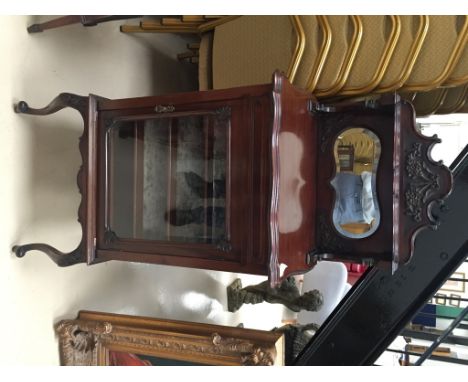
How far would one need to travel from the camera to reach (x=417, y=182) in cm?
99

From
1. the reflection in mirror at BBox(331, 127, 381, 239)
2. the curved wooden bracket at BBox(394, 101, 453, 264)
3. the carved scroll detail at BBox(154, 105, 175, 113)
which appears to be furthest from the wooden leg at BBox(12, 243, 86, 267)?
the curved wooden bracket at BBox(394, 101, 453, 264)

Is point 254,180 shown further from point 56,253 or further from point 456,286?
point 456,286

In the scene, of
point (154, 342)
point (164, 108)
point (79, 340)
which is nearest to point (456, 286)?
point (154, 342)

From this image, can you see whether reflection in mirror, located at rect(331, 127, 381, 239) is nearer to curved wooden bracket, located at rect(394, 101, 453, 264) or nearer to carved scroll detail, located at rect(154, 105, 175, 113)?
curved wooden bracket, located at rect(394, 101, 453, 264)

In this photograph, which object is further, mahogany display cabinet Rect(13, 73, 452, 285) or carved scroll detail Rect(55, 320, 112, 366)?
carved scroll detail Rect(55, 320, 112, 366)

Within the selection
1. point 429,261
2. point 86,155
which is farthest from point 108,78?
point 429,261

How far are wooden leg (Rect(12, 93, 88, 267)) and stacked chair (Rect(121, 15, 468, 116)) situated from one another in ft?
1.57

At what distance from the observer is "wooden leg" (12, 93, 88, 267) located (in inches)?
46.3

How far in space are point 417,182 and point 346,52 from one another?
0.47 metres

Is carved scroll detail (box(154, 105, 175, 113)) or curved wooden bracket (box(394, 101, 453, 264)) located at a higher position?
carved scroll detail (box(154, 105, 175, 113))

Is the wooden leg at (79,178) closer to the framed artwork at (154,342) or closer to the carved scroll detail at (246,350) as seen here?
the framed artwork at (154,342)
